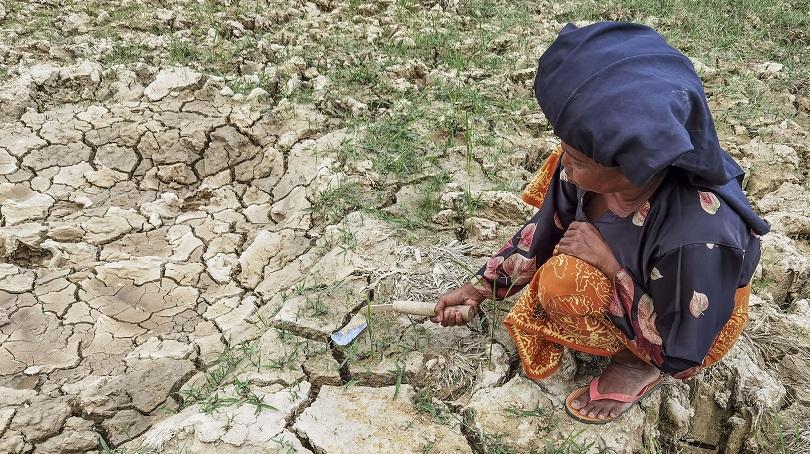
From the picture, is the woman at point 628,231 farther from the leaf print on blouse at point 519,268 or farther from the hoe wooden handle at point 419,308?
the hoe wooden handle at point 419,308

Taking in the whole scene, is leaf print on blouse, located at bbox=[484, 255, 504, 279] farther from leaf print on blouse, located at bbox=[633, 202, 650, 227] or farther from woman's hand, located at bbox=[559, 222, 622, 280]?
leaf print on blouse, located at bbox=[633, 202, 650, 227]

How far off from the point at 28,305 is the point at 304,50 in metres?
2.13

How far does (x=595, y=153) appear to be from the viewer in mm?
1330

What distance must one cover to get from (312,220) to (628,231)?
1.48 metres

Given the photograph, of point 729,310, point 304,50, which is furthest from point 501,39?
point 729,310

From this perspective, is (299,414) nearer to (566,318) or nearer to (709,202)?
(566,318)

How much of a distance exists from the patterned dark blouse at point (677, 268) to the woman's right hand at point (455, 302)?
460 mm

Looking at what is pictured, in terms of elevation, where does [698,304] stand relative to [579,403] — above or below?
above

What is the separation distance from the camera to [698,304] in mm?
1469

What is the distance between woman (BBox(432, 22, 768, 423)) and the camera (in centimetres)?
128

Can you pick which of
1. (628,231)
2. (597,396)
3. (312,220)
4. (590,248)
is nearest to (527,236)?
(590,248)

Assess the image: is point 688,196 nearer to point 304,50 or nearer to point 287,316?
point 287,316

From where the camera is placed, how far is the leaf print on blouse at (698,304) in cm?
146

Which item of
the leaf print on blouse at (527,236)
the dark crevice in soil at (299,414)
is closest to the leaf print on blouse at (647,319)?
the leaf print on blouse at (527,236)
